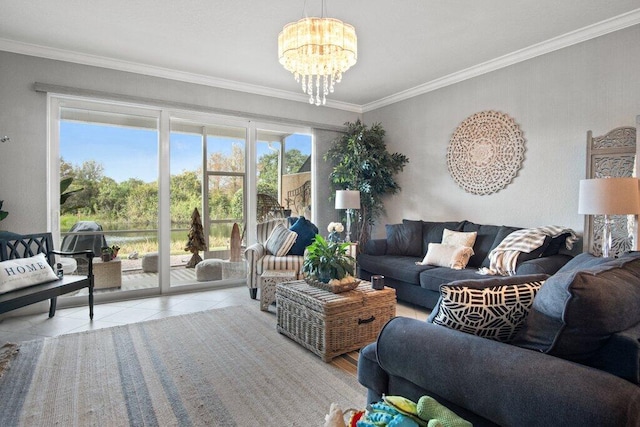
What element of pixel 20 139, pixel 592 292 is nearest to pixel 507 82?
pixel 592 292

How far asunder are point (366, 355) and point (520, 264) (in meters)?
2.18

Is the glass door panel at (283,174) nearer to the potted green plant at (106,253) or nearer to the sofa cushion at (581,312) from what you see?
the potted green plant at (106,253)

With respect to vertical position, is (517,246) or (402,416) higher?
(517,246)

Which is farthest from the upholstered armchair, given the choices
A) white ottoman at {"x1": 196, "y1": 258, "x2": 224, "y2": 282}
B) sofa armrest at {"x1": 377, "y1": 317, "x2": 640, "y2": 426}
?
sofa armrest at {"x1": 377, "y1": 317, "x2": 640, "y2": 426}

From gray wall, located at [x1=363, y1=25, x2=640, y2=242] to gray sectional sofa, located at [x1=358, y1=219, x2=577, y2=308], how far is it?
307 mm

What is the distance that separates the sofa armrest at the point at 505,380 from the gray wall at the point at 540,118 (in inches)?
112

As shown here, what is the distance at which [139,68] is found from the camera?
406cm

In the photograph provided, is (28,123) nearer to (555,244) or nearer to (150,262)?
(150,262)

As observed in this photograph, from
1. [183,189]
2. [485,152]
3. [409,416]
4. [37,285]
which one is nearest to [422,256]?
[485,152]

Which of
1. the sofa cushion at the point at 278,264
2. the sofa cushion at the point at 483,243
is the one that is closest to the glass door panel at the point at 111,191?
the sofa cushion at the point at 278,264

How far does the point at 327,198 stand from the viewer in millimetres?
5562

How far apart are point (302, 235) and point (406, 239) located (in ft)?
4.28

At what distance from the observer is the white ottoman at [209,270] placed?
183 inches

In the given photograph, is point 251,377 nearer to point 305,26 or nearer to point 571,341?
point 571,341
